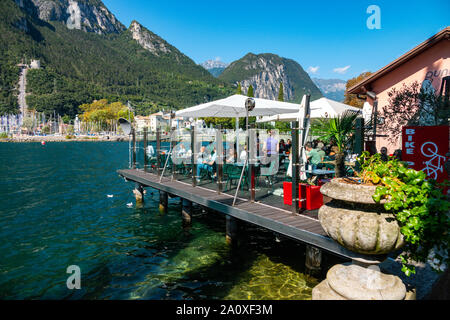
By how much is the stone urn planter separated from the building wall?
9.13 metres

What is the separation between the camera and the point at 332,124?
22.3ft

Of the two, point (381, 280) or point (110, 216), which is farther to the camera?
point (110, 216)

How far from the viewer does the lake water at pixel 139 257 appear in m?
6.66

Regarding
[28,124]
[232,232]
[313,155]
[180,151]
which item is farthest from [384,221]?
[28,124]

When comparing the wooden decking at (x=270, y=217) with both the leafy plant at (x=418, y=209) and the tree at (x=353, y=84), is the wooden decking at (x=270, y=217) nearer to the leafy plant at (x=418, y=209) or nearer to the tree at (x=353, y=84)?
the leafy plant at (x=418, y=209)

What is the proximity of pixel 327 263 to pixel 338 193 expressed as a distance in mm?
4312

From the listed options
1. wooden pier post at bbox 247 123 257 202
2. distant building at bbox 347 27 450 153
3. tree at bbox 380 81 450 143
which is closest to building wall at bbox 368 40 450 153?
distant building at bbox 347 27 450 153

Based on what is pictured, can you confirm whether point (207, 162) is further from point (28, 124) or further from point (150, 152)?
point (28, 124)

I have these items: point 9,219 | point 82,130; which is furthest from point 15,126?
point 9,219

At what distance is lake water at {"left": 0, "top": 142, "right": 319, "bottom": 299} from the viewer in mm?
6656

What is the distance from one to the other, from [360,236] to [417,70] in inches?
511

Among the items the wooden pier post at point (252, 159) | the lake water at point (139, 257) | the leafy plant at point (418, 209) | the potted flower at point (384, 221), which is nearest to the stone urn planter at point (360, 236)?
the potted flower at point (384, 221)

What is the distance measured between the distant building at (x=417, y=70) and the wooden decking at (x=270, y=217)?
22.0 feet
